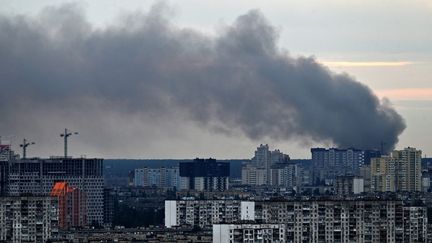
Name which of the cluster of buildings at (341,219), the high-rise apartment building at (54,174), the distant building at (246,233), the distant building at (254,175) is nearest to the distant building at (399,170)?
the distant building at (254,175)

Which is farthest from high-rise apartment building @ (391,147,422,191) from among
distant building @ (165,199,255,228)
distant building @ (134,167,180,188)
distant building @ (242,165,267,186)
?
distant building @ (165,199,255,228)

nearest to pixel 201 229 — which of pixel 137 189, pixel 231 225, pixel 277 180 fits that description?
pixel 231 225

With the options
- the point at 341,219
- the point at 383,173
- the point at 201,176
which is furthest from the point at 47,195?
the point at 201,176

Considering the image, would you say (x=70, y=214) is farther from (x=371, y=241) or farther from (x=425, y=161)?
(x=425, y=161)

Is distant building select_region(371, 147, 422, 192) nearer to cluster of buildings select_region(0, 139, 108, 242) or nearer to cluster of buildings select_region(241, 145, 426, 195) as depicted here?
cluster of buildings select_region(241, 145, 426, 195)

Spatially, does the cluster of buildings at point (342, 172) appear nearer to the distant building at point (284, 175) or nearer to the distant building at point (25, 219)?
the distant building at point (284, 175)

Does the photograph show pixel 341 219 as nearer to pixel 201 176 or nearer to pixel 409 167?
pixel 409 167
